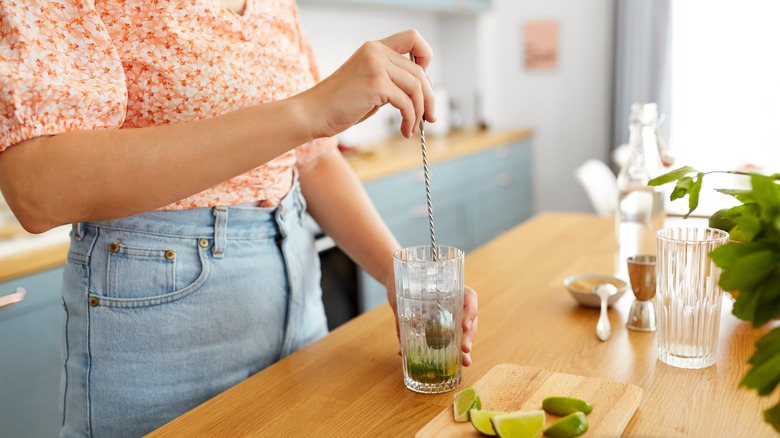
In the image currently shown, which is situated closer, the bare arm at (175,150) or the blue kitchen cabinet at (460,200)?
the bare arm at (175,150)

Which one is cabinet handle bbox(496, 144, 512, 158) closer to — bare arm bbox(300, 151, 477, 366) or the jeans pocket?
bare arm bbox(300, 151, 477, 366)

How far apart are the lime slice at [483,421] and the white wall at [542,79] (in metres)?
3.65

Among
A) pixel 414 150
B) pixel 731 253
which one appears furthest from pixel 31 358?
pixel 414 150

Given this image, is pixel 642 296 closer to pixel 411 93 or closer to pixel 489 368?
pixel 489 368

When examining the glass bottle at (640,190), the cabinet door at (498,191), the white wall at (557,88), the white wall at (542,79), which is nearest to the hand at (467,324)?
the glass bottle at (640,190)

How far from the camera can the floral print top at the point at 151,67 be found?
2.49 feet

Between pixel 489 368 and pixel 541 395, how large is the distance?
14 centimetres

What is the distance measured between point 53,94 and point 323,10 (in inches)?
116

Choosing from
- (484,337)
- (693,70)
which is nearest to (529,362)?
(484,337)

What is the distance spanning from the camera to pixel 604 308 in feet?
3.40

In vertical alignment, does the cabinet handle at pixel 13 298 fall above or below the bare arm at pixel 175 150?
below

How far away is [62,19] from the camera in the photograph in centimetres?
80

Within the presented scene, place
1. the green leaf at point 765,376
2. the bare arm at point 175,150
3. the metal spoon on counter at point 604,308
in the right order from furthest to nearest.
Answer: the metal spoon on counter at point 604,308 → the bare arm at point 175,150 → the green leaf at point 765,376

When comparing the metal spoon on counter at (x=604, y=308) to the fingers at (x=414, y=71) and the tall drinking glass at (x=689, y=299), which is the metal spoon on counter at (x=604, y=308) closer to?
the tall drinking glass at (x=689, y=299)
